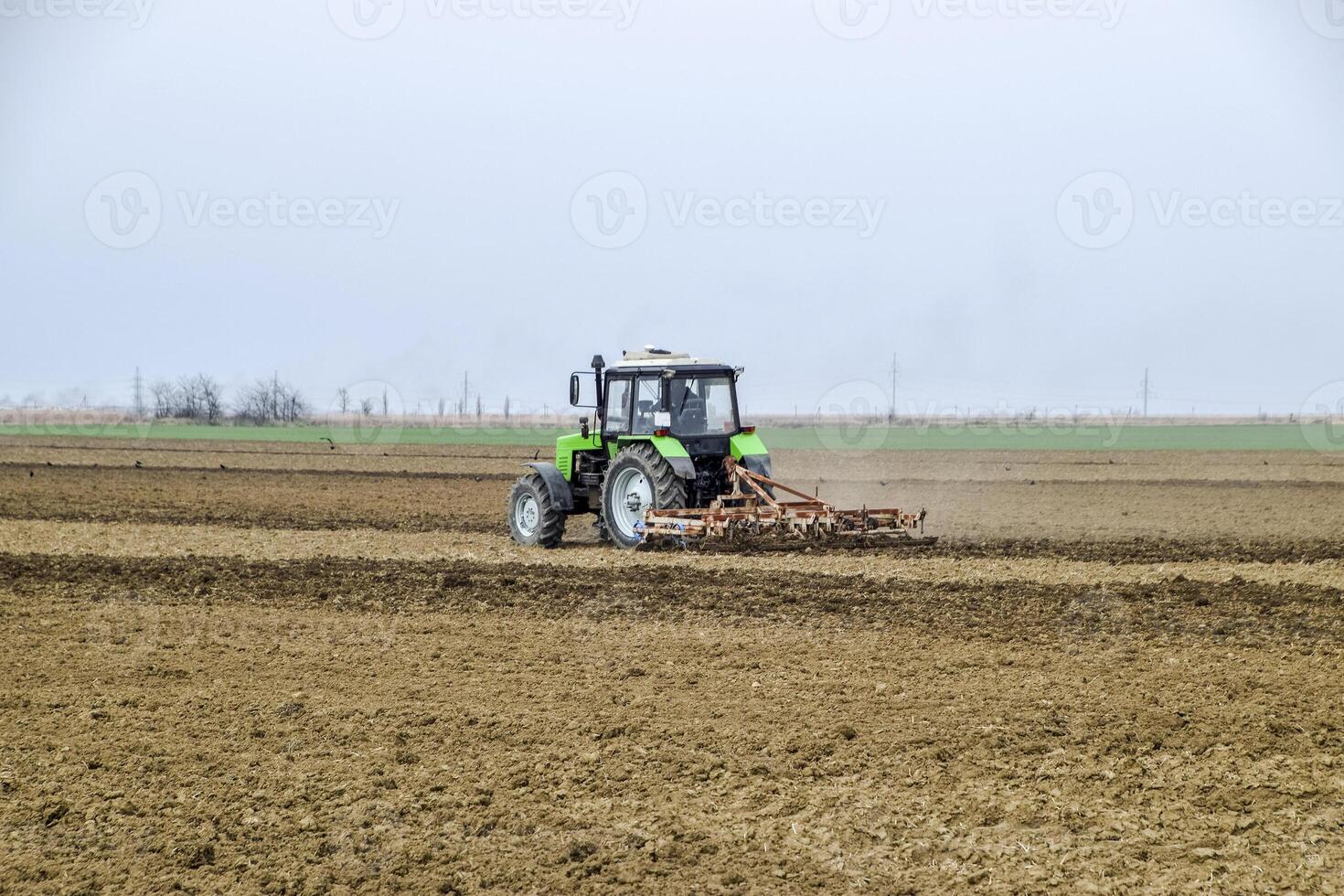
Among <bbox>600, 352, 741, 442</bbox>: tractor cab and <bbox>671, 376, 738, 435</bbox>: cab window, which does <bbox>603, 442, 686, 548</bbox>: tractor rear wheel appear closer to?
<bbox>600, 352, 741, 442</bbox>: tractor cab

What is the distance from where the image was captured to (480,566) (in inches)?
589

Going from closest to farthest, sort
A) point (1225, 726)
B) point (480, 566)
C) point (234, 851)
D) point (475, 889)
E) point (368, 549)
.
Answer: point (475, 889) → point (234, 851) → point (1225, 726) → point (480, 566) → point (368, 549)

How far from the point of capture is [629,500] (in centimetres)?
1645

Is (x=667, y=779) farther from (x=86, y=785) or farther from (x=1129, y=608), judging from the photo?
(x=1129, y=608)

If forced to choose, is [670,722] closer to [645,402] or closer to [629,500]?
[629,500]

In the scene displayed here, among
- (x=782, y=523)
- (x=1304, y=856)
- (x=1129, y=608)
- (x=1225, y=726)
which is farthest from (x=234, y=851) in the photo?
(x=782, y=523)

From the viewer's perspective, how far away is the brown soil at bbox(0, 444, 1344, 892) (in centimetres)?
606

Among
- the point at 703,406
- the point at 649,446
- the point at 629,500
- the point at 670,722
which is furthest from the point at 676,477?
the point at 670,722

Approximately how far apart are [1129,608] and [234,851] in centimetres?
860

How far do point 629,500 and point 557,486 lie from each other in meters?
1.00

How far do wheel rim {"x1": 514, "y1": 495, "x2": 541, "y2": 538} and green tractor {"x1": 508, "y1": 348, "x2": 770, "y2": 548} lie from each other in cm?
18

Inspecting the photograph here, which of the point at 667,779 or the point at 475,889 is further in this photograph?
the point at 667,779

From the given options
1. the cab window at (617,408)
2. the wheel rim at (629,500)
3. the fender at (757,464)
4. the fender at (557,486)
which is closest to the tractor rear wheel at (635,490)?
the wheel rim at (629,500)

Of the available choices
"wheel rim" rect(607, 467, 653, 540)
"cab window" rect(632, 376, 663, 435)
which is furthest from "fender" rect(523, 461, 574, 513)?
"cab window" rect(632, 376, 663, 435)
